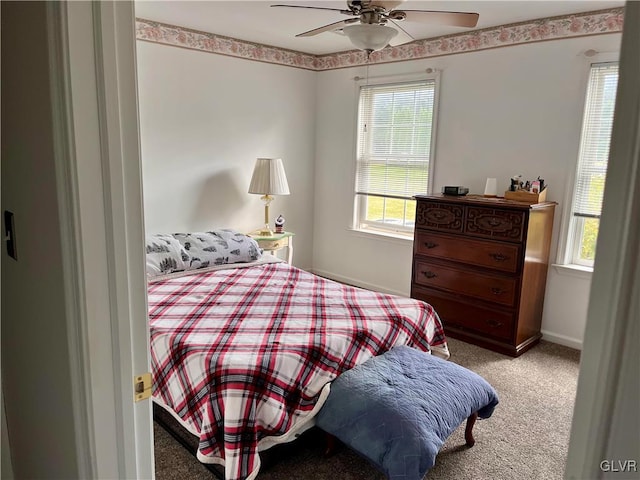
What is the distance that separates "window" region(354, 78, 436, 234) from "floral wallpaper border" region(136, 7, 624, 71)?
29 centimetres

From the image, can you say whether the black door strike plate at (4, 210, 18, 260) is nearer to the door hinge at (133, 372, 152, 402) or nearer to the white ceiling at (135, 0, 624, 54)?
the door hinge at (133, 372, 152, 402)

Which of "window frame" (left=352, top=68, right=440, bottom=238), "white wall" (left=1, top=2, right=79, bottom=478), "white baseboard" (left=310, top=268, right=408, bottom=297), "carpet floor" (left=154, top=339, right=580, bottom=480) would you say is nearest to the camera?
"white wall" (left=1, top=2, right=79, bottom=478)

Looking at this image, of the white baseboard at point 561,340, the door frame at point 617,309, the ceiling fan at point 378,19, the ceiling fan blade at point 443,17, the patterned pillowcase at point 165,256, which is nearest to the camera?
the door frame at point 617,309

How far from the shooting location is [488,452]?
2.37 metres

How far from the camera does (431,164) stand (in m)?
4.30

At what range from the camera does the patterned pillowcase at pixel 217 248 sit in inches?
140

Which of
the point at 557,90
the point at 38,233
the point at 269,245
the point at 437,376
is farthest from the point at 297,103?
the point at 38,233

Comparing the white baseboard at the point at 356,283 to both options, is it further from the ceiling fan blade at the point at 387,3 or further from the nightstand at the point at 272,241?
the ceiling fan blade at the point at 387,3

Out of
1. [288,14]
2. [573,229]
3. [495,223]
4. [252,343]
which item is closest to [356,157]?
[288,14]

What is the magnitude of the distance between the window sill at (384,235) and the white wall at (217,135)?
0.71 metres

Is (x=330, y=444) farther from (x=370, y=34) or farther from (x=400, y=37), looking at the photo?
(x=400, y=37)

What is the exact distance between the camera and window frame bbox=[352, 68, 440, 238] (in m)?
4.20

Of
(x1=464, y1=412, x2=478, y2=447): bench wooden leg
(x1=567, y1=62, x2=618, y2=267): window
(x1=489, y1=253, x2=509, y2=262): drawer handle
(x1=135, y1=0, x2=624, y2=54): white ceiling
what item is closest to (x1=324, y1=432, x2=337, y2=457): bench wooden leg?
(x1=464, y1=412, x2=478, y2=447): bench wooden leg

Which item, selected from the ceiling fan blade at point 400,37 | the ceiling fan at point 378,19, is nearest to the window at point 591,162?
the ceiling fan at point 378,19
